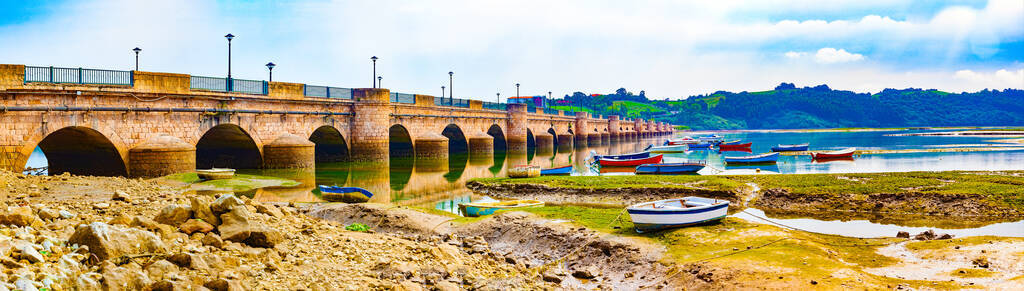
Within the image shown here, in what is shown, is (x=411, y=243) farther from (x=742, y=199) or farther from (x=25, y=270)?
(x=742, y=199)

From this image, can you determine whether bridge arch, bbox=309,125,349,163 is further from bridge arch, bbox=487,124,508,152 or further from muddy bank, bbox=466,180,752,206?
bridge arch, bbox=487,124,508,152

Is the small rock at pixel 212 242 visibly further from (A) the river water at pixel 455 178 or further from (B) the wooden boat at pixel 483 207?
(A) the river water at pixel 455 178

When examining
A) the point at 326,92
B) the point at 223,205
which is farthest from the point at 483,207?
the point at 326,92

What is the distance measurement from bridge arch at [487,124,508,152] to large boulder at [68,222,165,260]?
2354 inches

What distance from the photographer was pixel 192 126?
110ft

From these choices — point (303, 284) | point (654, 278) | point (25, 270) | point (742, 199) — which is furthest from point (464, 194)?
point (25, 270)

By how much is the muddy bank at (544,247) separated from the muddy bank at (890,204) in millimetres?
9527

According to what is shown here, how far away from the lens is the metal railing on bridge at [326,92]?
1652 inches

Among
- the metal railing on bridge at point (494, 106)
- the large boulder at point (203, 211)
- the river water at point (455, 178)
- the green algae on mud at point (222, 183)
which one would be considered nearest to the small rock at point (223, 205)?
the large boulder at point (203, 211)

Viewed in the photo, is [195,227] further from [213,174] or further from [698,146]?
[698,146]

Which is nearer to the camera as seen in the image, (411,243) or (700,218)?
(411,243)

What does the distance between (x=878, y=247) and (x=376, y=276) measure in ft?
35.4

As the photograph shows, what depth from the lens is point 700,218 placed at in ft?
54.9

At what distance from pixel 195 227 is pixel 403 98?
40.6 m
